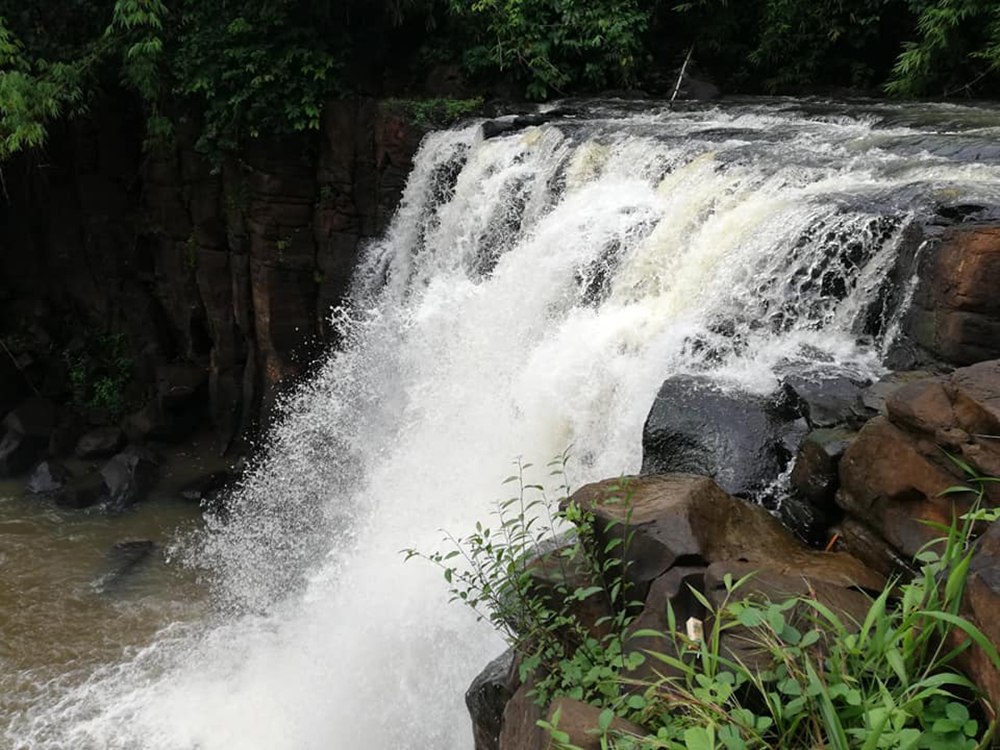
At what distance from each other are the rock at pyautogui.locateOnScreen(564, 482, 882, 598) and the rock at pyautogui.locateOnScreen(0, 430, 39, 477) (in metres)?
9.51

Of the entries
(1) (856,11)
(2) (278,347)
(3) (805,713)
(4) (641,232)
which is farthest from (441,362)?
(1) (856,11)

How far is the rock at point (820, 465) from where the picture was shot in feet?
12.6

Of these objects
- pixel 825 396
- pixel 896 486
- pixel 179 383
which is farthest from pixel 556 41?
pixel 896 486

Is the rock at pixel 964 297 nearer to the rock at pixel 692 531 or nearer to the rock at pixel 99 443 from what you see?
the rock at pixel 692 531

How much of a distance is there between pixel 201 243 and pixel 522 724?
9.68 m

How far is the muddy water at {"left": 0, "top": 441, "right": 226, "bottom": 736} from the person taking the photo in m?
6.93

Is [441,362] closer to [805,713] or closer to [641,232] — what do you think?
[641,232]

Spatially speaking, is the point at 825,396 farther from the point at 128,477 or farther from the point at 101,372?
the point at 101,372

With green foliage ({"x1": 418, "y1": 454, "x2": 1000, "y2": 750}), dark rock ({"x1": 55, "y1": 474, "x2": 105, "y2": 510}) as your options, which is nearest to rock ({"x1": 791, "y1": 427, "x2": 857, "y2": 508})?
green foliage ({"x1": 418, "y1": 454, "x2": 1000, "y2": 750})

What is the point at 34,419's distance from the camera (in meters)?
11.2

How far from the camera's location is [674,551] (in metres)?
3.26

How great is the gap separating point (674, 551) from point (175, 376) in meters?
10.2

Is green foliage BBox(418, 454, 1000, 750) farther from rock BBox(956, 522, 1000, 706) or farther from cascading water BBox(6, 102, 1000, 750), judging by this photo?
cascading water BBox(6, 102, 1000, 750)

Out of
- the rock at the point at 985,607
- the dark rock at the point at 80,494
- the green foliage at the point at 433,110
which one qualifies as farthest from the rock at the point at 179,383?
the rock at the point at 985,607
